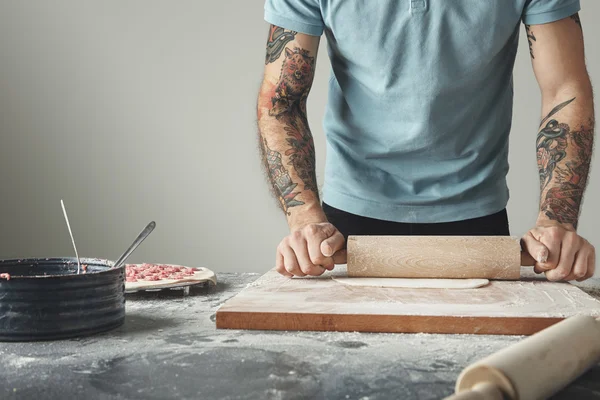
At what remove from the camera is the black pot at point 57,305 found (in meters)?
0.98

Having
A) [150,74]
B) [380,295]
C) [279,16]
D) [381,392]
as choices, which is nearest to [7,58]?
[150,74]

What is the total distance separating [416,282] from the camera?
54.9 inches

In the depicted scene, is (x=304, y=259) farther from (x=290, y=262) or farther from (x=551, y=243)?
(x=551, y=243)

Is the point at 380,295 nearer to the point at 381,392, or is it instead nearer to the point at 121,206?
the point at 381,392

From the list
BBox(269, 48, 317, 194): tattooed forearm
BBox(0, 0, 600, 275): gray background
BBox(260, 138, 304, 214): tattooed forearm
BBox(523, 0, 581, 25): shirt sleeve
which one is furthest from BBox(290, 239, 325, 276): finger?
BBox(0, 0, 600, 275): gray background

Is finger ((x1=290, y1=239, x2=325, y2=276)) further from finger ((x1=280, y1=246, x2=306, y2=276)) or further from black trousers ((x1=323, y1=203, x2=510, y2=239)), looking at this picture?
black trousers ((x1=323, y1=203, x2=510, y2=239))

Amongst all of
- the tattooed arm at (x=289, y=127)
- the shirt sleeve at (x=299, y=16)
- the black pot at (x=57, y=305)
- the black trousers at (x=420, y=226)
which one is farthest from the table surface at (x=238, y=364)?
the shirt sleeve at (x=299, y=16)

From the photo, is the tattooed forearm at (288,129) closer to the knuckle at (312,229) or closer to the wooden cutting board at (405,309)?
the knuckle at (312,229)

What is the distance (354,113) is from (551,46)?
21.3 inches

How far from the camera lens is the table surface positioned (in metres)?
0.80

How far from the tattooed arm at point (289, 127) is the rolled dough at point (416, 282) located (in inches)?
8.8

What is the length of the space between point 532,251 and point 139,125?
9.24ft

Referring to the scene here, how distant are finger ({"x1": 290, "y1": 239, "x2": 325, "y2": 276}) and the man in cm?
15

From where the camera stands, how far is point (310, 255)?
1.44 m
